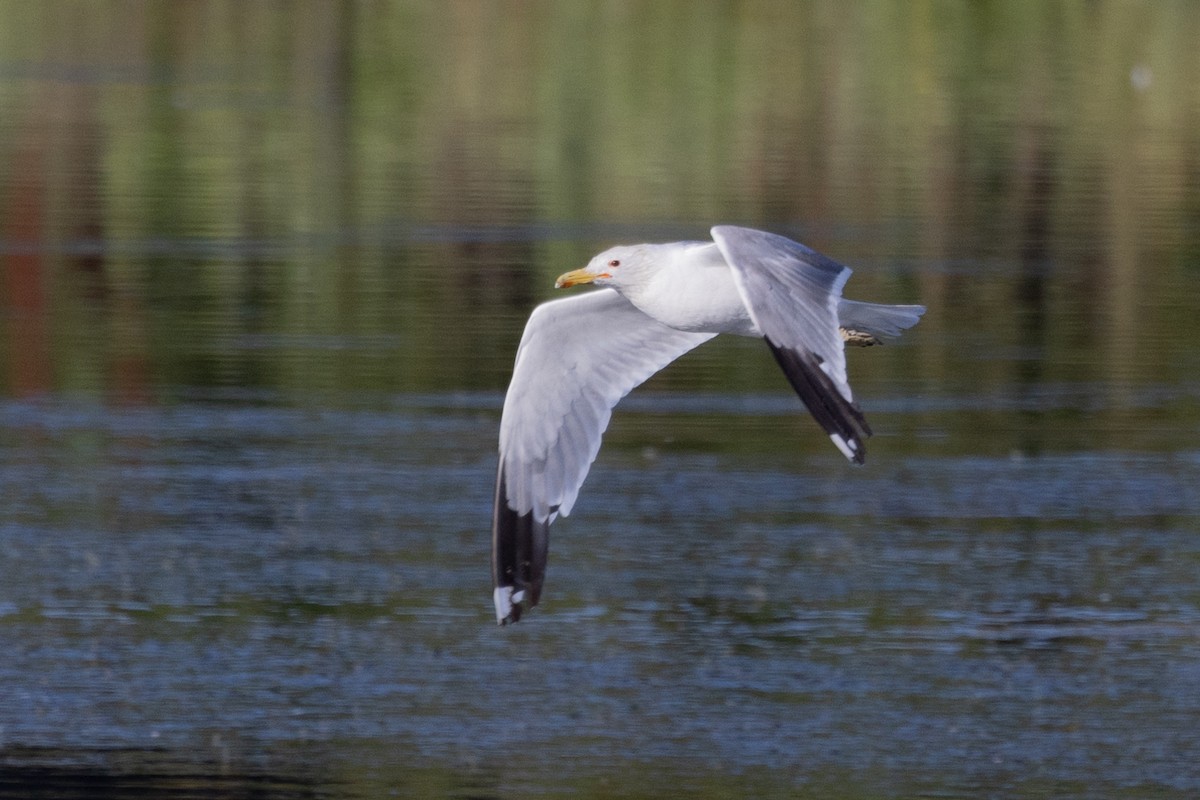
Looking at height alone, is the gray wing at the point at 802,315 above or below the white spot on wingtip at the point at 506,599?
above

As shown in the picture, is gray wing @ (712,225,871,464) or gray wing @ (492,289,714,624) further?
gray wing @ (492,289,714,624)

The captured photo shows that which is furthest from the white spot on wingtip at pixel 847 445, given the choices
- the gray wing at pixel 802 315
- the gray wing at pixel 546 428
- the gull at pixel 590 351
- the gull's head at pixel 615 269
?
the gray wing at pixel 546 428

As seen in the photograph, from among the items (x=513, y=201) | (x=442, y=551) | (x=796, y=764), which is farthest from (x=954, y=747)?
(x=513, y=201)

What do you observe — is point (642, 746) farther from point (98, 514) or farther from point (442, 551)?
point (98, 514)

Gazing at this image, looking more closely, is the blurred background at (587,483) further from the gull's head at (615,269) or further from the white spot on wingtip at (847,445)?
the white spot on wingtip at (847,445)

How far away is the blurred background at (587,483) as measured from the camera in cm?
755

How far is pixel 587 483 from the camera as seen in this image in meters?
10.4

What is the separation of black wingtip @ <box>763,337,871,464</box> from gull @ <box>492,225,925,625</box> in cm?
65

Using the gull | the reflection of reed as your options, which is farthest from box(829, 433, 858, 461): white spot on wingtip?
the reflection of reed

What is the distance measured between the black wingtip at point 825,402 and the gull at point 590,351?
2.12ft

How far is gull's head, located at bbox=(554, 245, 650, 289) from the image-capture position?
7.00 metres

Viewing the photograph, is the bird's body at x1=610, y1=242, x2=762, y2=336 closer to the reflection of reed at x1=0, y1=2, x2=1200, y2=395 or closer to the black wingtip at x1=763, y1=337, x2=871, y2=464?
the black wingtip at x1=763, y1=337, x2=871, y2=464

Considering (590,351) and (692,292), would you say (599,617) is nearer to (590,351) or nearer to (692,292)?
(590,351)

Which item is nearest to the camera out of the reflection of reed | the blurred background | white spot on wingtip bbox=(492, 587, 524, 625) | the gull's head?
the gull's head
